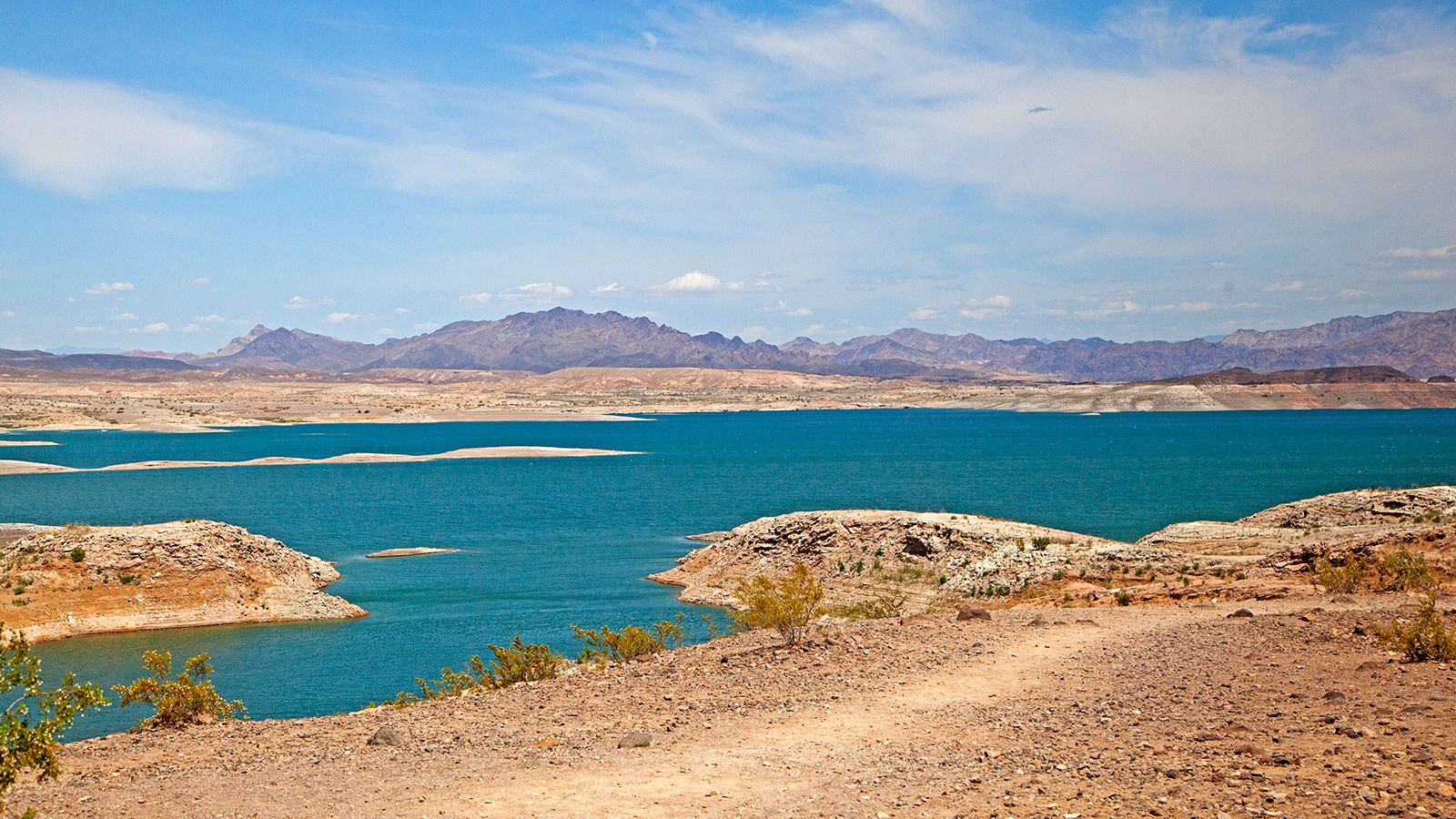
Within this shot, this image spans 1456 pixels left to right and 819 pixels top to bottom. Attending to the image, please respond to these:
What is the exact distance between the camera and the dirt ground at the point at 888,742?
10555mm

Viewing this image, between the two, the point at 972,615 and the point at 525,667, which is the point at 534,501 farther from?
the point at 972,615

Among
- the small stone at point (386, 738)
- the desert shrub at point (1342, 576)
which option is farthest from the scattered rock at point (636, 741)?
the desert shrub at point (1342, 576)

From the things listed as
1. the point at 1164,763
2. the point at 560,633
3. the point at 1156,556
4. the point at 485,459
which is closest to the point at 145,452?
the point at 485,459

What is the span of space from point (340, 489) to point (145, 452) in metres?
58.3

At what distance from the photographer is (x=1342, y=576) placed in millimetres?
23719

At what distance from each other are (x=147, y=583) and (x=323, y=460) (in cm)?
7675

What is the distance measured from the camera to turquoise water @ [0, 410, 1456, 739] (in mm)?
31297

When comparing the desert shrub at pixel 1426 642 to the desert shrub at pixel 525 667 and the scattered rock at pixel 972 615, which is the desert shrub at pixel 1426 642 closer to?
the scattered rock at pixel 972 615

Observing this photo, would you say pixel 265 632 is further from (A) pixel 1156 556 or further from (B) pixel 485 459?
(B) pixel 485 459

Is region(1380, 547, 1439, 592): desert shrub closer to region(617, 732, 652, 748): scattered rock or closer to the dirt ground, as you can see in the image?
the dirt ground

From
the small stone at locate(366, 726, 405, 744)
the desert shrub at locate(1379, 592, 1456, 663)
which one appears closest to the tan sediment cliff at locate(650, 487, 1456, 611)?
the desert shrub at locate(1379, 592, 1456, 663)

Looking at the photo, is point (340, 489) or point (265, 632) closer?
point (265, 632)

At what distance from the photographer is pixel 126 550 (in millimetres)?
35281

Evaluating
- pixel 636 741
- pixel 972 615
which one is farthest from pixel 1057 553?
pixel 636 741
